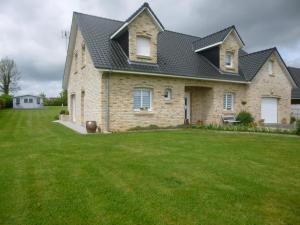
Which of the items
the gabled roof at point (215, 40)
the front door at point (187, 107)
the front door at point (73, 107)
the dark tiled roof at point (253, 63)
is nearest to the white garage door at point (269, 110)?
the dark tiled roof at point (253, 63)

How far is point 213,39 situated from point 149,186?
54.0 feet

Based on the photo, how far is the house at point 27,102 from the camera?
49281 millimetres

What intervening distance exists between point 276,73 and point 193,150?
1605cm

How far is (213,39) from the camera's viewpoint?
1878 centimetres

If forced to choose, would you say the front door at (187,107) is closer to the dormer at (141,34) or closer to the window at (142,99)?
the window at (142,99)

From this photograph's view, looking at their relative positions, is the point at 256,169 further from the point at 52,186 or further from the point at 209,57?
the point at 209,57

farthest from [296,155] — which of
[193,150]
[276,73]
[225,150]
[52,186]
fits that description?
[276,73]

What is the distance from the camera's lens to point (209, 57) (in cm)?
1895

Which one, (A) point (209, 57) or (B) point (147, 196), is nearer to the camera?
(B) point (147, 196)

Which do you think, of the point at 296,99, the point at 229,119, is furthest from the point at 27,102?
the point at 296,99

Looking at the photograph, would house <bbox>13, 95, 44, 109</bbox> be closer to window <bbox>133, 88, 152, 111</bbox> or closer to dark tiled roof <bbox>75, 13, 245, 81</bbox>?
dark tiled roof <bbox>75, 13, 245, 81</bbox>

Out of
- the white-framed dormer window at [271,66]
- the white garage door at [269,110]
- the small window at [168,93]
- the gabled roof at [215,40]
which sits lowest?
the white garage door at [269,110]

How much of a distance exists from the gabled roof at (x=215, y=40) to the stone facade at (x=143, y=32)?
5413mm

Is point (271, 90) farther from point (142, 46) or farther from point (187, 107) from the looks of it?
point (142, 46)
